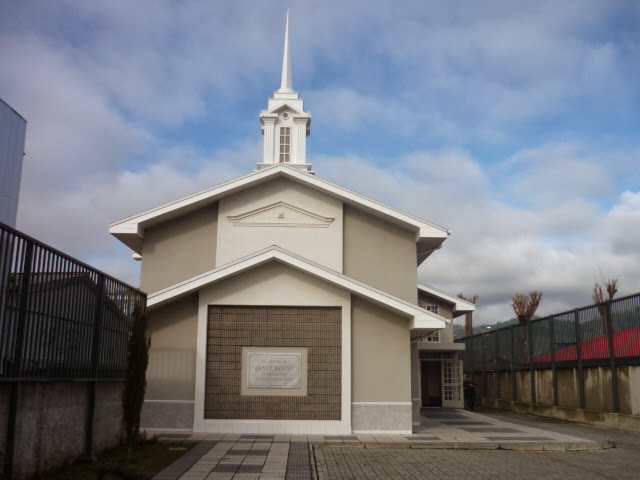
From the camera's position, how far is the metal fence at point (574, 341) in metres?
18.1

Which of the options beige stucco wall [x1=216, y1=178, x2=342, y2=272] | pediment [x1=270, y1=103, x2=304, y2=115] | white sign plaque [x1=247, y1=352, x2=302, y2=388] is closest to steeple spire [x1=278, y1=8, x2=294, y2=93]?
pediment [x1=270, y1=103, x2=304, y2=115]

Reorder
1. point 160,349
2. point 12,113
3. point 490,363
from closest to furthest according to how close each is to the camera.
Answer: point 160,349
point 12,113
point 490,363

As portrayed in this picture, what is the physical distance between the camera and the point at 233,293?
17.6 metres

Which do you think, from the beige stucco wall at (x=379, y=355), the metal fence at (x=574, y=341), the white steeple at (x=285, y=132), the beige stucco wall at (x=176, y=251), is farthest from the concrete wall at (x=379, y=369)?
the white steeple at (x=285, y=132)

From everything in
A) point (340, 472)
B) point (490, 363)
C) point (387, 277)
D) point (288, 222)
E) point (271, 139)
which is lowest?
point (340, 472)

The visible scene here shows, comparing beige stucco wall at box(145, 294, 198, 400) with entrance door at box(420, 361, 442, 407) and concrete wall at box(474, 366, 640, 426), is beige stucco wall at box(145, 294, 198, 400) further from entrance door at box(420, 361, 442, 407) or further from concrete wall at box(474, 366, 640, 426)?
entrance door at box(420, 361, 442, 407)

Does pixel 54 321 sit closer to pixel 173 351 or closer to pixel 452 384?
pixel 173 351

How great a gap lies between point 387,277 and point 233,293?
190 inches

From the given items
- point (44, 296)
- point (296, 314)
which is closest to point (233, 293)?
point (296, 314)

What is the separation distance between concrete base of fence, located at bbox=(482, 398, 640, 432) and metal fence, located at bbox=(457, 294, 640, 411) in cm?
42

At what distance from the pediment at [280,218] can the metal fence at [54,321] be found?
19.6 ft

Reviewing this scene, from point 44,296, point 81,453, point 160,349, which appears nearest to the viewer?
point 44,296

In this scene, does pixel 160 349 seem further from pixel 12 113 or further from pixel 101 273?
pixel 12 113

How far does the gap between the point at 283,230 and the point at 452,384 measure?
15176 mm
